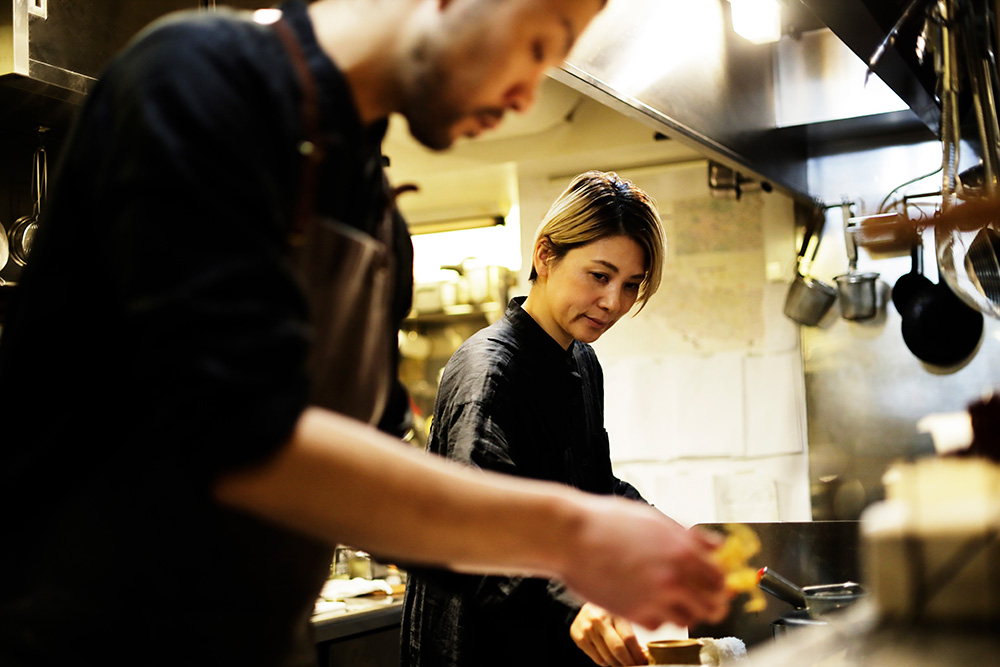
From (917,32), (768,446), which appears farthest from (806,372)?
(917,32)

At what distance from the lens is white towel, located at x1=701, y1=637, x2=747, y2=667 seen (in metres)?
1.56

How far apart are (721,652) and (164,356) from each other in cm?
127

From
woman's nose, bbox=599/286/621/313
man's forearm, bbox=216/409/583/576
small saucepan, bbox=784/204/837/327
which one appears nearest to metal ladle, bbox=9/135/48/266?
woman's nose, bbox=599/286/621/313

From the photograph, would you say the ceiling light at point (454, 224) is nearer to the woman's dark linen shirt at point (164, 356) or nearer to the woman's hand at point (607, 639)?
the woman's hand at point (607, 639)

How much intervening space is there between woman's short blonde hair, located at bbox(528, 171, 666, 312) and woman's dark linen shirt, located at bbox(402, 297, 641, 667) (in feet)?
0.64

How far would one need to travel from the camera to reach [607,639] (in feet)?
4.93

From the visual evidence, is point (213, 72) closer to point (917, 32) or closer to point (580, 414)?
point (580, 414)

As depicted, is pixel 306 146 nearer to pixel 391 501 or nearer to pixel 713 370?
pixel 391 501

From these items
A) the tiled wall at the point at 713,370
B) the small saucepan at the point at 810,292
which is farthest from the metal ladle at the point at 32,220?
the small saucepan at the point at 810,292

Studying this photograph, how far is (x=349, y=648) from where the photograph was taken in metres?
2.82

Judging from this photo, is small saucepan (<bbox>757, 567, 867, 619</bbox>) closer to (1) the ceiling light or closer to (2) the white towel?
(2) the white towel

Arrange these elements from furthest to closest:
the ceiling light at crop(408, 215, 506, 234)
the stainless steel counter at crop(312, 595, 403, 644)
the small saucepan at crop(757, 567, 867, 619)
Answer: the ceiling light at crop(408, 215, 506, 234)
the stainless steel counter at crop(312, 595, 403, 644)
the small saucepan at crop(757, 567, 867, 619)

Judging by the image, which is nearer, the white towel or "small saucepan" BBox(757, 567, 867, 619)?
the white towel

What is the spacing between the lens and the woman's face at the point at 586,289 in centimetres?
204
